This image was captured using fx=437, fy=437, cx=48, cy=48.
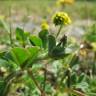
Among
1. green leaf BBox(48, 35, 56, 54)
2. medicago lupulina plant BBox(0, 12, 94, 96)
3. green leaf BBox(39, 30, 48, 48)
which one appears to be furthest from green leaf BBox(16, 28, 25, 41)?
green leaf BBox(48, 35, 56, 54)

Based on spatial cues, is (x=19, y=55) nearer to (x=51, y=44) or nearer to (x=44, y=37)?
(x=51, y=44)

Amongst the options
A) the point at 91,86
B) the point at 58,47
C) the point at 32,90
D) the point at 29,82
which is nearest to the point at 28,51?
the point at 58,47

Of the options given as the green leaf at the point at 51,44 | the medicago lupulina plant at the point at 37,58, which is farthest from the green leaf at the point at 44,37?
the green leaf at the point at 51,44

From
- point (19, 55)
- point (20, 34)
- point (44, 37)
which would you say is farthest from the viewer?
point (20, 34)

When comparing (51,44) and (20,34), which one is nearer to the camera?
(51,44)

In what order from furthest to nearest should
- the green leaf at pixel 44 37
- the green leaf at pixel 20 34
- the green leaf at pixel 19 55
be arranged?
the green leaf at pixel 20 34, the green leaf at pixel 44 37, the green leaf at pixel 19 55

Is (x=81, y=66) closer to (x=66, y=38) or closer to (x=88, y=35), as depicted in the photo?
(x=88, y=35)

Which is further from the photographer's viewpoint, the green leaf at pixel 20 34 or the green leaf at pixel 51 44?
the green leaf at pixel 20 34

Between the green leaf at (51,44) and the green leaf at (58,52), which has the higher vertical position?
the green leaf at (51,44)

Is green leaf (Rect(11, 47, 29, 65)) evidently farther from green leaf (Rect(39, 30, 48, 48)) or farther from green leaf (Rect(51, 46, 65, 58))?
green leaf (Rect(39, 30, 48, 48))

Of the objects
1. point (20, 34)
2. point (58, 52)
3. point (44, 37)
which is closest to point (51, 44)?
point (58, 52)

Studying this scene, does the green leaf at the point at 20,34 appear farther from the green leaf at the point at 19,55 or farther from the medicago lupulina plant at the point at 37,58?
the green leaf at the point at 19,55
